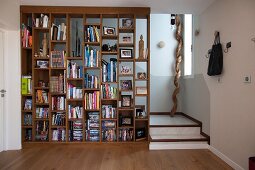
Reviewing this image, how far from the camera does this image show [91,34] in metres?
3.78

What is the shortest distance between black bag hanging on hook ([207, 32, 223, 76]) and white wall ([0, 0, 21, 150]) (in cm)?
335

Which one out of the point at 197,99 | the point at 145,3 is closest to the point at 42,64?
the point at 145,3

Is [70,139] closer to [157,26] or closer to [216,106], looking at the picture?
[216,106]

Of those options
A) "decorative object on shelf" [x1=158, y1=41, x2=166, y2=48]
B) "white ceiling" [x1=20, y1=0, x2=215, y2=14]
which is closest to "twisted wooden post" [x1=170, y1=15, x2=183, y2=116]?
"decorative object on shelf" [x1=158, y1=41, x2=166, y2=48]

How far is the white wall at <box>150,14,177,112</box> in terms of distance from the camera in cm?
543

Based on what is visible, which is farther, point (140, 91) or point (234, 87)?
point (140, 91)

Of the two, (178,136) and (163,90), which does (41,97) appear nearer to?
(178,136)

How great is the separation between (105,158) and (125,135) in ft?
2.24

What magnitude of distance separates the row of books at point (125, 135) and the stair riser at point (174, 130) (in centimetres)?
46

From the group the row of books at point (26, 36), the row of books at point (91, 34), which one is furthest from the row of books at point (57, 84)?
the row of books at point (91, 34)

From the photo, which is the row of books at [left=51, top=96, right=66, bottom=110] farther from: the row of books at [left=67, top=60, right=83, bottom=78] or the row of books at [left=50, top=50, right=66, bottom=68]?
the row of books at [left=50, top=50, right=66, bottom=68]

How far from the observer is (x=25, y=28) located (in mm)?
3730

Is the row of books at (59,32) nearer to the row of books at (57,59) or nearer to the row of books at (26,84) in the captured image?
the row of books at (57,59)

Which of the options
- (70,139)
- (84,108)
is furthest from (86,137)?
(84,108)
